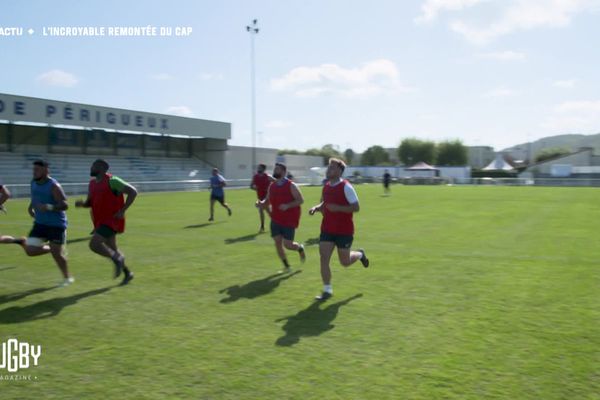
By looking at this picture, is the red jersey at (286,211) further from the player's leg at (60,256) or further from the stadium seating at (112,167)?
the stadium seating at (112,167)

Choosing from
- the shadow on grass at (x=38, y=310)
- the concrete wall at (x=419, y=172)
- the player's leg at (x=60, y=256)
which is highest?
the concrete wall at (x=419, y=172)

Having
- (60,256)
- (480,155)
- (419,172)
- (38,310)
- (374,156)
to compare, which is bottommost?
(38,310)

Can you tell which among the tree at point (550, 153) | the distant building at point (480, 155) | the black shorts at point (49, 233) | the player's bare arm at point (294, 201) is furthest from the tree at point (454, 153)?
the black shorts at point (49, 233)

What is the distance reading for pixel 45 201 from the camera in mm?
7102

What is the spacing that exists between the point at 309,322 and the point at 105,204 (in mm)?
3634

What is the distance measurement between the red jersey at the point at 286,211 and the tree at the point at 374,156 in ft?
365

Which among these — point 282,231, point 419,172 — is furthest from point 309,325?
point 419,172

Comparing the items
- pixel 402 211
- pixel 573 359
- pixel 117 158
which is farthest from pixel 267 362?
pixel 117 158

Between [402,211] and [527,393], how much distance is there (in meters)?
18.0

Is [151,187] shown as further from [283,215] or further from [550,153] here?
[550,153]

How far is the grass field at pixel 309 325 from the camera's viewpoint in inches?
161

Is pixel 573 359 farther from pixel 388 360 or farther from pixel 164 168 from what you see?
pixel 164 168

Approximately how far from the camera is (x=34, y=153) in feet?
132

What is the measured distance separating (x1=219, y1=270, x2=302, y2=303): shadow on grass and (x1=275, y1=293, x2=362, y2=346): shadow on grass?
99 cm
